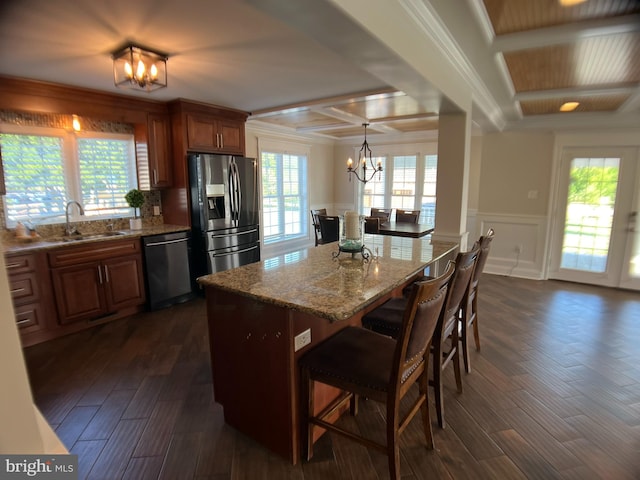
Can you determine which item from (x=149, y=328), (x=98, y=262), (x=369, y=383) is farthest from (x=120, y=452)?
(x=98, y=262)

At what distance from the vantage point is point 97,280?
11.4ft

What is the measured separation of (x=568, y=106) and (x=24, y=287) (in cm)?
621

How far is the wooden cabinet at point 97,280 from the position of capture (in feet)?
10.6

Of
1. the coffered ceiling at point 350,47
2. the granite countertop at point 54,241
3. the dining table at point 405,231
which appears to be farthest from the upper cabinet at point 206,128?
the dining table at point 405,231

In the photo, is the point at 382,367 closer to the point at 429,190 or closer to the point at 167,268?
the point at 167,268

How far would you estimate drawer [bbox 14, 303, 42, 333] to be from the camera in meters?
3.01

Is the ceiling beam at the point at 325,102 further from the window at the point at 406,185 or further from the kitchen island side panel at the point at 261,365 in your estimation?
the window at the point at 406,185

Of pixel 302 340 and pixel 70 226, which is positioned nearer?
pixel 302 340

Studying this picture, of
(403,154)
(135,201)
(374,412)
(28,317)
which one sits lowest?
(374,412)

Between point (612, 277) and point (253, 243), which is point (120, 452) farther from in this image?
point (612, 277)

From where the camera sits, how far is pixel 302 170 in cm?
686

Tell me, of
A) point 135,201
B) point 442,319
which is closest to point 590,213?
point 442,319

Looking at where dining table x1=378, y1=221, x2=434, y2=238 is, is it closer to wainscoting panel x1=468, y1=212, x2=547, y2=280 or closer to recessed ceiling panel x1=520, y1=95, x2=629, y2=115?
wainscoting panel x1=468, y1=212, x2=547, y2=280

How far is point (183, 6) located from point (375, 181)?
5.66m
